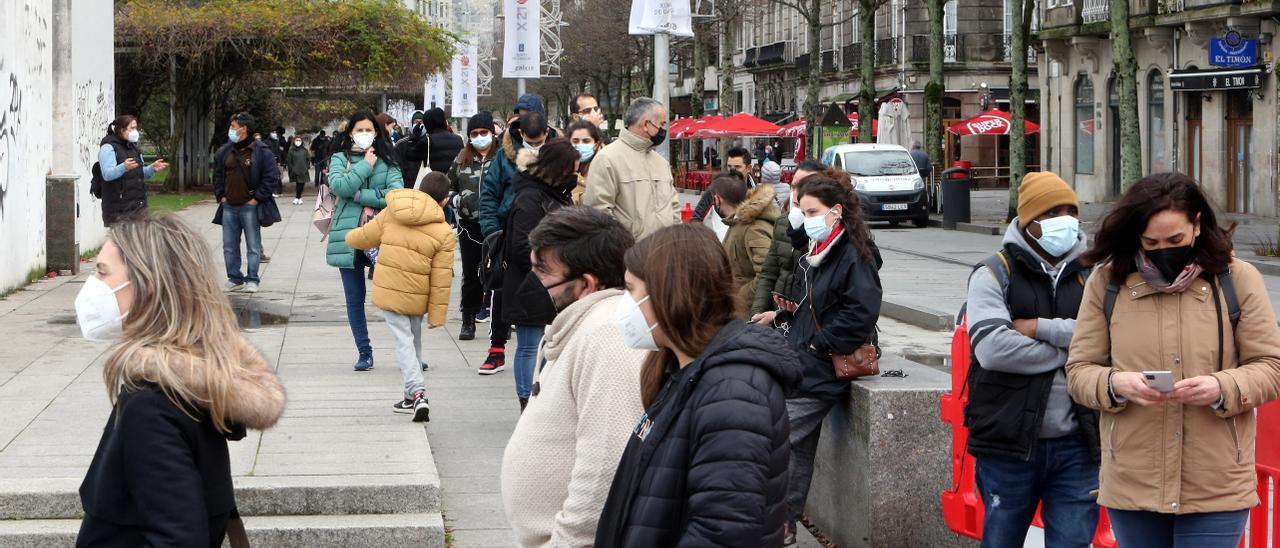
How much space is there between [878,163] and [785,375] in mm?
29373

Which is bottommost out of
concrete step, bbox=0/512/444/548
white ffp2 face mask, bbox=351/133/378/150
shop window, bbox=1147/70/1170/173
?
concrete step, bbox=0/512/444/548

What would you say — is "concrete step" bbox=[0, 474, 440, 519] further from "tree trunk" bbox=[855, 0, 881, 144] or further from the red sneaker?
"tree trunk" bbox=[855, 0, 881, 144]

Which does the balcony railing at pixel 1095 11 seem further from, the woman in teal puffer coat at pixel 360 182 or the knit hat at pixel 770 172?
the woman in teal puffer coat at pixel 360 182

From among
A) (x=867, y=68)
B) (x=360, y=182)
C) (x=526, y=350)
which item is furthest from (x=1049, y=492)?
(x=867, y=68)

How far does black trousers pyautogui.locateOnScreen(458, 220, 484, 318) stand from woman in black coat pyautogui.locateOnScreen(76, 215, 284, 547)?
8.41 m

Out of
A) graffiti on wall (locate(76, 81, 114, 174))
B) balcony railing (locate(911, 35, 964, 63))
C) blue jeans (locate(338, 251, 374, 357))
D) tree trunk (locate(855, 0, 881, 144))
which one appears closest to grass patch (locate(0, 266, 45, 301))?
graffiti on wall (locate(76, 81, 114, 174))

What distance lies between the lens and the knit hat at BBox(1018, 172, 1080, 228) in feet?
15.9

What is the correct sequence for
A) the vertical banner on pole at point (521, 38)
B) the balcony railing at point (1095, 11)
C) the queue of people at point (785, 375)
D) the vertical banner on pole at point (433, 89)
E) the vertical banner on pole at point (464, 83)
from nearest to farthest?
the queue of people at point (785, 375) < the vertical banner on pole at point (521, 38) < the vertical banner on pole at point (464, 83) < the balcony railing at point (1095, 11) < the vertical banner on pole at point (433, 89)

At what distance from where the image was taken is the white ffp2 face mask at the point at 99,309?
353 cm

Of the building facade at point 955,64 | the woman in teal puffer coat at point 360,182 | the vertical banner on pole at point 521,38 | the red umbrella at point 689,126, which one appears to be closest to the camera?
the woman in teal puffer coat at point 360,182

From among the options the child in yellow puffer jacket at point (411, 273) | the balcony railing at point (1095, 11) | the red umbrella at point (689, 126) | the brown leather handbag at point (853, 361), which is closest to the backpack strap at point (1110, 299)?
the brown leather handbag at point (853, 361)

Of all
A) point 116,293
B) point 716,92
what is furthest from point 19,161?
point 716,92

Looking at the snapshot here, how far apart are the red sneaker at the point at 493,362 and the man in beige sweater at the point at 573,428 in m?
6.09

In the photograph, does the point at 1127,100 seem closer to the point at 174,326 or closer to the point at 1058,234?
the point at 1058,234
